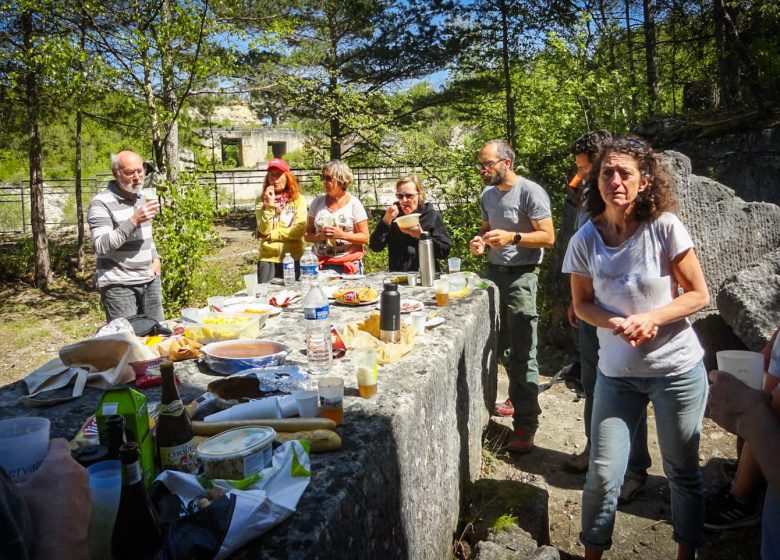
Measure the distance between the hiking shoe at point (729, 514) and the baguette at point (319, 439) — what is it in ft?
8.02

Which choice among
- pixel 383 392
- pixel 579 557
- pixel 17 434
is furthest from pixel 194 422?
pixel 579 557

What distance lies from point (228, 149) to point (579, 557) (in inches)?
1285

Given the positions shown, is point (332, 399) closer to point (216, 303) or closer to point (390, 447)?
point (390, 447)

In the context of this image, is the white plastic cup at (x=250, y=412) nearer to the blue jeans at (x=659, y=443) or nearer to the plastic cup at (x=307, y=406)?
the plastic cup at (x=307, y=406)

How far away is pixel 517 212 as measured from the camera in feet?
12.9

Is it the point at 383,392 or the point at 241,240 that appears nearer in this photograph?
the point at 383,392

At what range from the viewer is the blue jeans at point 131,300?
13.9ft

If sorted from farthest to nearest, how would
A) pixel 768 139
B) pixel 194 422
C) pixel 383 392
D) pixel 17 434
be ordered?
pixel 768 139, pixel 383 392, pixel 194 422, pixel 17 434

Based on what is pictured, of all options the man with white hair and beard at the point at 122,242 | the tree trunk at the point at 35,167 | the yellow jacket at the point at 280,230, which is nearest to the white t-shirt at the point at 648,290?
the yellow jacket at the point at 280,230

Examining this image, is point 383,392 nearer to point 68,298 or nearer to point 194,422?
point 194,422

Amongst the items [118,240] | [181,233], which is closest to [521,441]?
[118,240]

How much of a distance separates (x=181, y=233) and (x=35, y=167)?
399 centimetres

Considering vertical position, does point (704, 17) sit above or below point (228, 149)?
below

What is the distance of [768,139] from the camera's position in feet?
19.2
